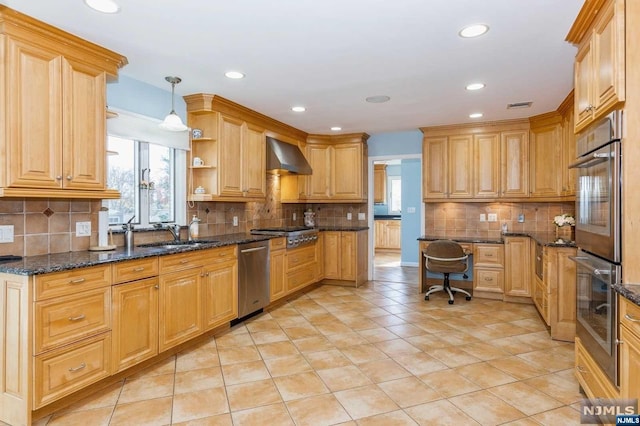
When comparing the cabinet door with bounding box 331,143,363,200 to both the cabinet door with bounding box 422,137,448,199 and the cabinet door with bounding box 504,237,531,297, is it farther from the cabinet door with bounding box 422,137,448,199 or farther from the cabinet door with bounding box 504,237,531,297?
the cabinet door with bounding box 504,237,531,297

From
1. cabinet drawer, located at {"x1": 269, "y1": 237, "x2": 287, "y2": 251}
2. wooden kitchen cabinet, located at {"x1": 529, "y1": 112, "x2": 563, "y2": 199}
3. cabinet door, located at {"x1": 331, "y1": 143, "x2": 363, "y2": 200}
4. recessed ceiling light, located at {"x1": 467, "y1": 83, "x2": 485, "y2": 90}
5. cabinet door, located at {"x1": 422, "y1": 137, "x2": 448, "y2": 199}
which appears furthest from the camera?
cabinet door, located at {"x1": 331, "y1": 143, "x2": 363, "y2": 200}

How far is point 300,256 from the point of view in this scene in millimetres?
5215

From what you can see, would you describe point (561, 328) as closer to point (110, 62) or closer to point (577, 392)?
point (577, 392)

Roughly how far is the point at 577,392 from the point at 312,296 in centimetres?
331

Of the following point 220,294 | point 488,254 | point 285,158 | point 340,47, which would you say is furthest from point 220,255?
point 488,254

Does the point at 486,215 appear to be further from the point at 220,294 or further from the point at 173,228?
the point at 173,228

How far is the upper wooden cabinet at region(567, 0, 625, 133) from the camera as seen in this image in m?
1.84

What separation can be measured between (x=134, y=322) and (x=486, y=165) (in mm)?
4628

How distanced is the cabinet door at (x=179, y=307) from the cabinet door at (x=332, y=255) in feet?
9.19

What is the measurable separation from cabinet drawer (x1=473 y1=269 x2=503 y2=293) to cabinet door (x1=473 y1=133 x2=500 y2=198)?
1.03 meters

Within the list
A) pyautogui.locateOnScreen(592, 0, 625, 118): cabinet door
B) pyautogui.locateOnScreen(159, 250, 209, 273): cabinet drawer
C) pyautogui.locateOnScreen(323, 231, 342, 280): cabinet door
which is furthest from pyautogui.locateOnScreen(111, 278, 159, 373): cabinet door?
pyautogui.locateOnScreen(323, 231, 342, 280): cabinet door

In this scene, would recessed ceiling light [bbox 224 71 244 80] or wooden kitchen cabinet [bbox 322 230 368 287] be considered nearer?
recessed ceiling light [bbox 224 71 244 80]

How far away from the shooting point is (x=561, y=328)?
351 centimetres

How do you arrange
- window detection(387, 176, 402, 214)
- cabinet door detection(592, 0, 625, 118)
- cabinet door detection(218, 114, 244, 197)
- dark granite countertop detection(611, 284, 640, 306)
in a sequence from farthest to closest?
window detection(387, 176, 402, 214), cabinet door detection(218, 114, 244, 197), cabinet door detection(592, 0, 625, 118), dark granite countertop detection(611, 284, 640, 306)
